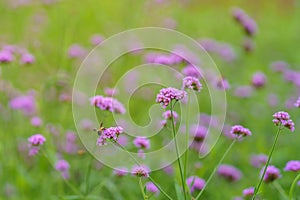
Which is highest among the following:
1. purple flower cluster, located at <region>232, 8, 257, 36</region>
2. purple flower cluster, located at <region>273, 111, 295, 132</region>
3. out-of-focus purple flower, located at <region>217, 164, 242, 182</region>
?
purple flower cluster, located at <region>232, 8, 257, 36</region>

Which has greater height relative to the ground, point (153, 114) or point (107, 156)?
point (153, 114)

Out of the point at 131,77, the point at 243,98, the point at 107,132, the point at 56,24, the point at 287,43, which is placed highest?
the point at 287,43

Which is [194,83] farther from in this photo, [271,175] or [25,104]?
[25,104]

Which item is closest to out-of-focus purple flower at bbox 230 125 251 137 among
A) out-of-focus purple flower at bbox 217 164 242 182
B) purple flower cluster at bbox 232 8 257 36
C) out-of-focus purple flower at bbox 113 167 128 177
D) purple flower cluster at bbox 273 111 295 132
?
purple flower cluster at bbox 273 111 295 132

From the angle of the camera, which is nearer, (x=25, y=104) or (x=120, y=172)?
(x=120, y=172)

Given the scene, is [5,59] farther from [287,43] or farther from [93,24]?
[287,43]

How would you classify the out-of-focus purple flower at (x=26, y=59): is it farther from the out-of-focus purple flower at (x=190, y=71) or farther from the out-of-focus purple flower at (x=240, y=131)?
the out-of-focus purple flower at (x=240, y=131)

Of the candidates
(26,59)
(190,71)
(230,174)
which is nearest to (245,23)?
(190,71)

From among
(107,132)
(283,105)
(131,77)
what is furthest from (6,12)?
(107,132)

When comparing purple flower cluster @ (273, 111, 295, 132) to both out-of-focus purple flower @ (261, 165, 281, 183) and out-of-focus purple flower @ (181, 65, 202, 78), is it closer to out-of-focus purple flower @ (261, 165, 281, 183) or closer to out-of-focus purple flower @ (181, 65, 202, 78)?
out-of-focus purple flower @ (261, 165, 281, 183)
